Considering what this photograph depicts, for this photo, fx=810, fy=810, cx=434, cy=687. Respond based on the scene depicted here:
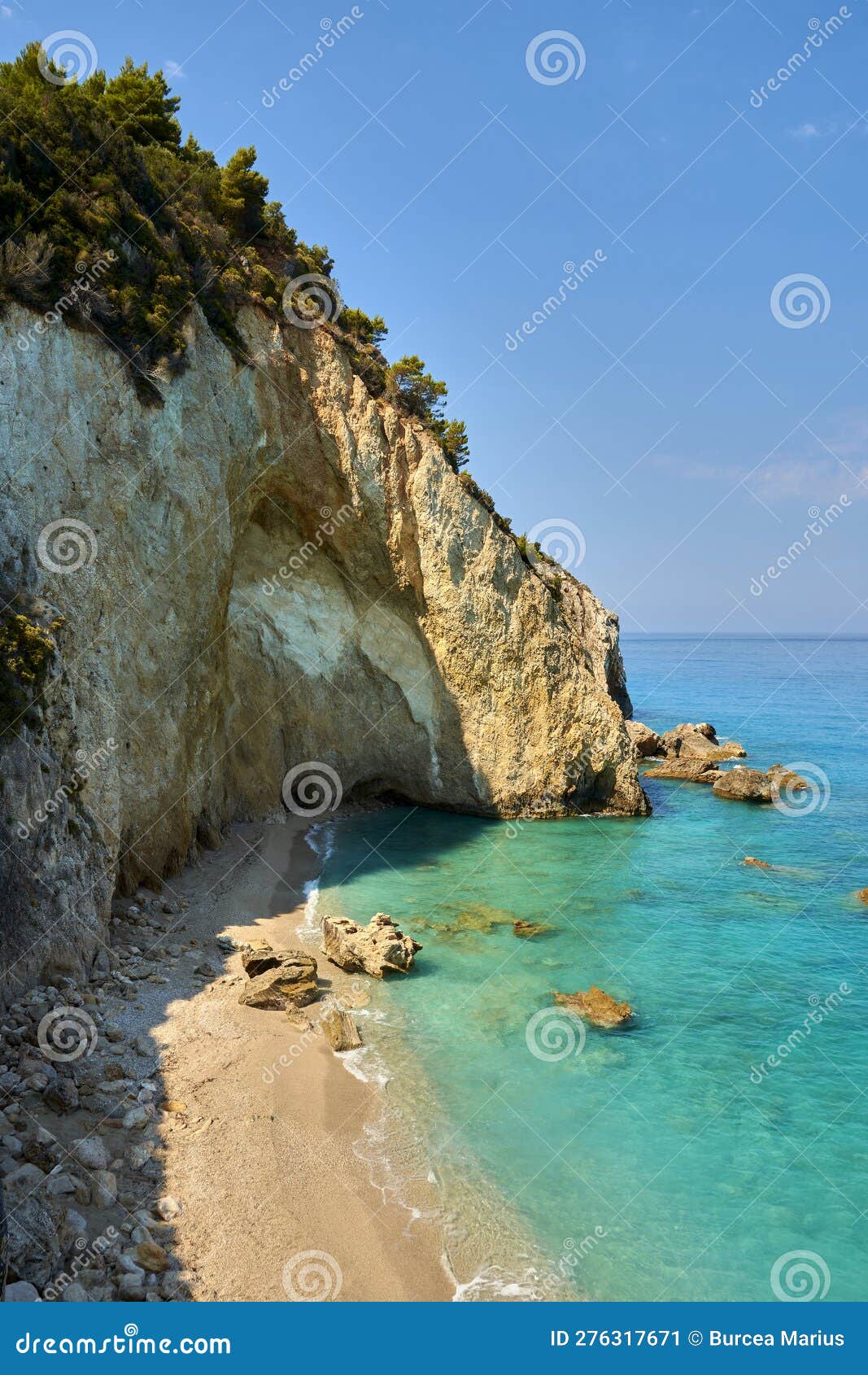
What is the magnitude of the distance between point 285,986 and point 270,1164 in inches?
184

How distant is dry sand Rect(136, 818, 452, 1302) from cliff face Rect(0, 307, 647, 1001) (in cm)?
279

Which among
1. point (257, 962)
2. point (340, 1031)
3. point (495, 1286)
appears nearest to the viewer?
point (495, 1286)

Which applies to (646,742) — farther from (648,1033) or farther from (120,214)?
(120,214)

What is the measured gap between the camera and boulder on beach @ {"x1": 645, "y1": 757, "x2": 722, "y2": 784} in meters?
40.4

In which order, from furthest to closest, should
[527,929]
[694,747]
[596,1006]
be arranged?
[694,747] < [527,929] < [596,1006]

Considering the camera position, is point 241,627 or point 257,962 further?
point 241,627

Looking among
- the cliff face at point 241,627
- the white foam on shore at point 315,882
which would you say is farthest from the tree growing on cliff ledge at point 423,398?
the white foam on shore at point 315,882

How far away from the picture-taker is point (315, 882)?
73.7ft

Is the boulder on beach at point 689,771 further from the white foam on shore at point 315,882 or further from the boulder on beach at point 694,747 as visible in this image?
the white foam on shore at point 315,882

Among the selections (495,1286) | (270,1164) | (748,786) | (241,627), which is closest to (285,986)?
(270,1164)

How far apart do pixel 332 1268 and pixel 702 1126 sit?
617cm

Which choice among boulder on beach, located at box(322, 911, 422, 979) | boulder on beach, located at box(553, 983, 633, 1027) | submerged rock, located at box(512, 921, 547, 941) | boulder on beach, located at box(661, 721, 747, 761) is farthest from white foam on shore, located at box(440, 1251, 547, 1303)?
boulder on beach, located at box(661, 721, 747, 761)

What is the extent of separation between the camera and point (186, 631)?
20469 millimetres

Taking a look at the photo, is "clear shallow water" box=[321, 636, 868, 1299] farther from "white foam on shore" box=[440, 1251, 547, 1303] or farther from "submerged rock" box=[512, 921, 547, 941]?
"white foam on shore" box=[440, 1251, 547, 1303]
